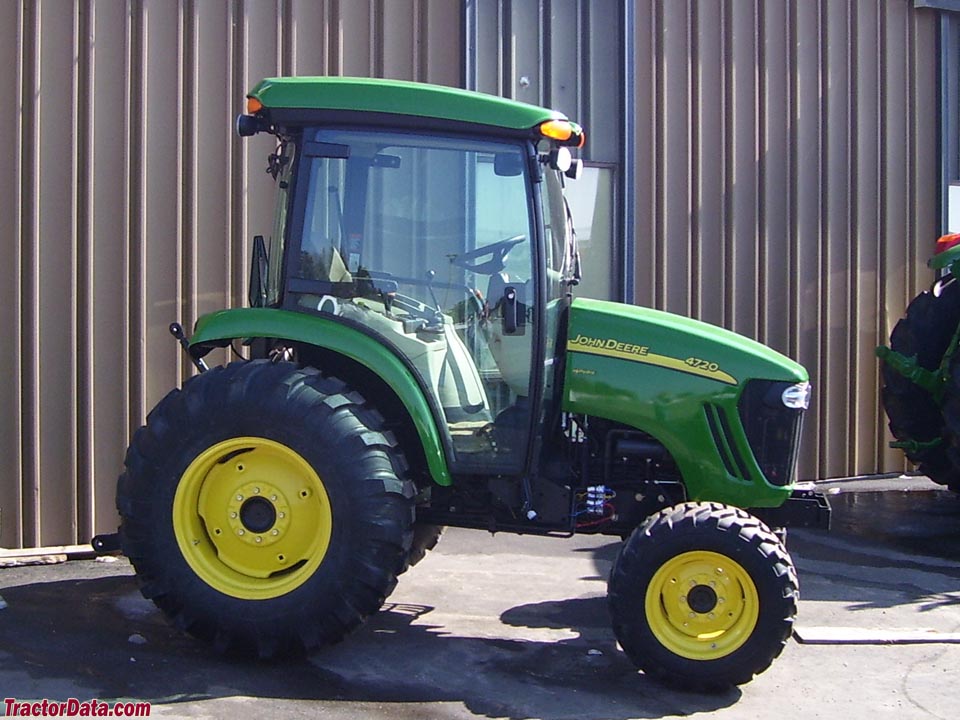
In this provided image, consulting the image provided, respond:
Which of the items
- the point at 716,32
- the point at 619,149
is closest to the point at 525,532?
the point at 619,149

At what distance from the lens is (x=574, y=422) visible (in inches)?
233

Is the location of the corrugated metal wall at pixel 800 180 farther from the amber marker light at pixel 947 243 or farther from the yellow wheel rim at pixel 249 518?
the yellow wheel rim at pixel 249 518

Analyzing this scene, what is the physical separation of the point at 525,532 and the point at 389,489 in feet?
2.75

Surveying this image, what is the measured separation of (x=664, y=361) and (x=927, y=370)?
463 cm

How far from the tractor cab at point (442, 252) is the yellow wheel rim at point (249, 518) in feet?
2.30

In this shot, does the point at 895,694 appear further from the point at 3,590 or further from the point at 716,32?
the point at 716,32

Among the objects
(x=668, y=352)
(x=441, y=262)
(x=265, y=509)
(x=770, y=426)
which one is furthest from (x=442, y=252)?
(x=770, y=426)

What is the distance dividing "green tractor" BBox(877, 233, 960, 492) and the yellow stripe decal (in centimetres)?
429

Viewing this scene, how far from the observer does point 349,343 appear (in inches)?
216

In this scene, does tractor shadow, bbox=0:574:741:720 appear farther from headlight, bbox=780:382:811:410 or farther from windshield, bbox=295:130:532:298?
windshield, bbox=295:130:532:298

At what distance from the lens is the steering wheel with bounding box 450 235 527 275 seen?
5602 mm

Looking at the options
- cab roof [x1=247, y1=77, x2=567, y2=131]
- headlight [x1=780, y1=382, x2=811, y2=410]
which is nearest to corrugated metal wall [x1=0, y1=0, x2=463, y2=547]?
cab roof [x1=247, y1=77, x2=567, y2=131]

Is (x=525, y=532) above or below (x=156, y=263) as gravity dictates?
below

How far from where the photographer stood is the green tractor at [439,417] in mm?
5297
